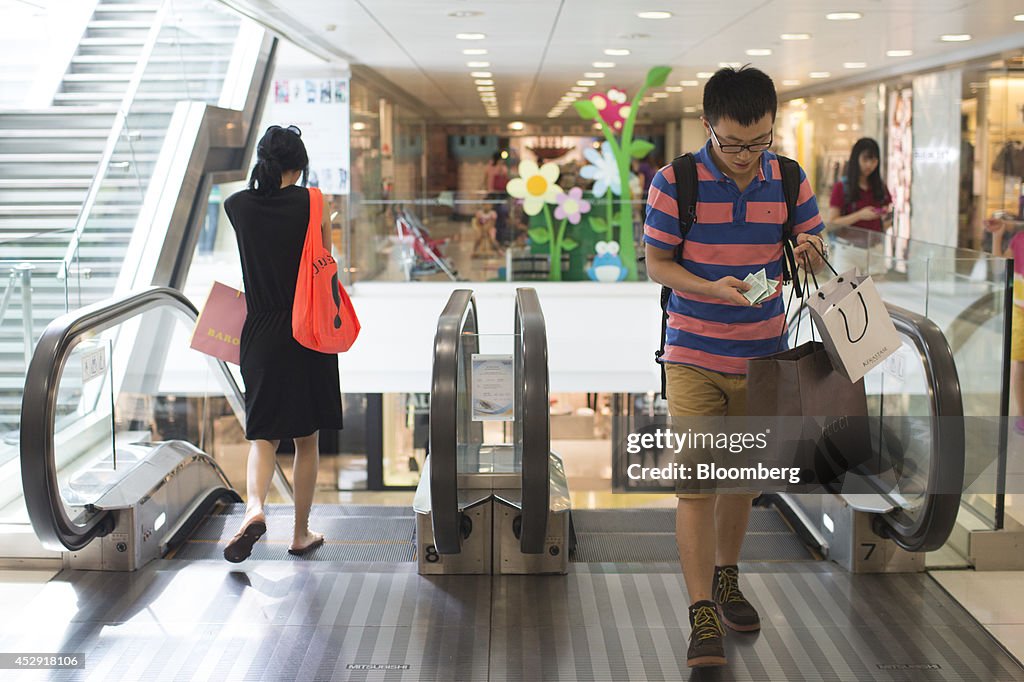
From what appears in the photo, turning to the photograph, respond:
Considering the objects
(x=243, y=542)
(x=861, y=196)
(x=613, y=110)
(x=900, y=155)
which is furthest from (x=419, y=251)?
(x=243, y=542)

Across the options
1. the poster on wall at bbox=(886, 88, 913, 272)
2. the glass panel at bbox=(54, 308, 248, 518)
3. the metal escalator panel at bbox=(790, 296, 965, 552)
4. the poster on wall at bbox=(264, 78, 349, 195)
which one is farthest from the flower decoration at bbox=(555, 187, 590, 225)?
the metal escalator panel at bbox=(790, 296, 965, 552)

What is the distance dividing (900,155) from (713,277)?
1199cm

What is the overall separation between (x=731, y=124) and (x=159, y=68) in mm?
6665

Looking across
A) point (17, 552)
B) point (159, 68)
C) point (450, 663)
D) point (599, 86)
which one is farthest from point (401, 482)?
point (450, 663)

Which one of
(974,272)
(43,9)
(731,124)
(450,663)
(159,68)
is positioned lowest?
(450,663)

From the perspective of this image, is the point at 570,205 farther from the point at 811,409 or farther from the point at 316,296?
the point at 811,409

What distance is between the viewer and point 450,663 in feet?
10.7

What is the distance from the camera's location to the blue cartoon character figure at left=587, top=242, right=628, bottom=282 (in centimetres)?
1302

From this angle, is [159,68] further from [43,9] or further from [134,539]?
[134,539]

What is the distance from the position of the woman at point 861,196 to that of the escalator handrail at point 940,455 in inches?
152

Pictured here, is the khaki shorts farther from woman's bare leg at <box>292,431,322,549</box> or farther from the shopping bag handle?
woman's bare leg at <box>292,431,322,549</box>

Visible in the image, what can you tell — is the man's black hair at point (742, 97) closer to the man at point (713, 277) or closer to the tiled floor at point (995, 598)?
the man at point (713, 277)

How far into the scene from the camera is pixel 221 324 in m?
4.62

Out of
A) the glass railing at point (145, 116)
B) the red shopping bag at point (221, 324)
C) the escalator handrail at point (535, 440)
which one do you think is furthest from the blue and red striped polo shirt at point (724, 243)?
the glass railing at point (145, 116)
